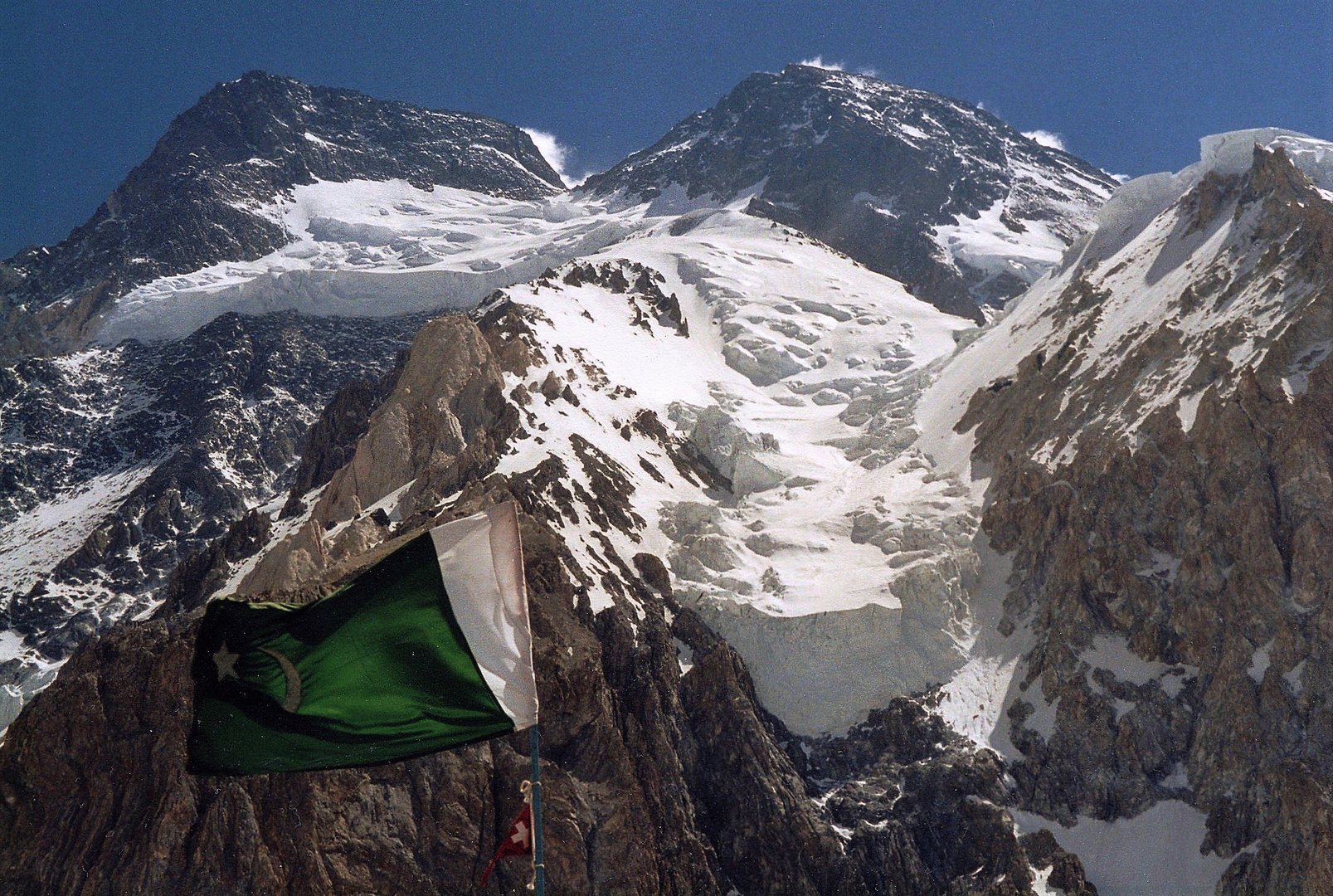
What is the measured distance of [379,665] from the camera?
55.4 ft

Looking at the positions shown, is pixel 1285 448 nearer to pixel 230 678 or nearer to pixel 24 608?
pixel 230 678

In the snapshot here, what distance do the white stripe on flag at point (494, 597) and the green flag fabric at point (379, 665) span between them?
0.02 meters

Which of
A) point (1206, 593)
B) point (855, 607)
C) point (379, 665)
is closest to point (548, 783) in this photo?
point (855, 607)

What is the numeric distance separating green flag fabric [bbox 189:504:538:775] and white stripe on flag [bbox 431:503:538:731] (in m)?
0.02

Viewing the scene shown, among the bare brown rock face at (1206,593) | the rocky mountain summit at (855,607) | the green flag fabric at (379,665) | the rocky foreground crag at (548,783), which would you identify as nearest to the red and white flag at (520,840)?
the green flag fabric at (379,665)

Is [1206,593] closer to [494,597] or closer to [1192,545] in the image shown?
[1192,545]

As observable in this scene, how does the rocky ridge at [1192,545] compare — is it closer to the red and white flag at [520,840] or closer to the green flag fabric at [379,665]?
the red and white flag at [520,840]

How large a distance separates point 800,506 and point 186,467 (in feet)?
281

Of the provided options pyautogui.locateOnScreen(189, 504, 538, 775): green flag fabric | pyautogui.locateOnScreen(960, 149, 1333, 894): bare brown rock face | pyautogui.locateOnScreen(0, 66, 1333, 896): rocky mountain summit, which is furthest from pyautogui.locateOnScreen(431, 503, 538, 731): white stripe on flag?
pyautogui.locateOnScreen(960, 149, 1333, 894): bare brown rock face

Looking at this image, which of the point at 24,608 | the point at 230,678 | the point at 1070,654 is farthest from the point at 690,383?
the point at 230,678

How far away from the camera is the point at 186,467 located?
149 m

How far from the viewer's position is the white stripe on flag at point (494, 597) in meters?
16.5

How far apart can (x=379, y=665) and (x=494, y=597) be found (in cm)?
168

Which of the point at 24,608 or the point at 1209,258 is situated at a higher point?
the point at 1209,258
